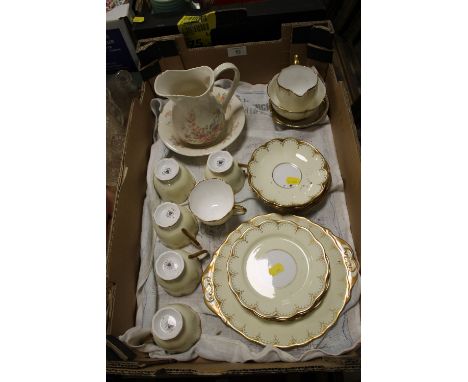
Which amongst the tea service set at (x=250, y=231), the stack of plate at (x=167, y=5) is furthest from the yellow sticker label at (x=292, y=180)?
the stack of plate at (x=167, y=5)

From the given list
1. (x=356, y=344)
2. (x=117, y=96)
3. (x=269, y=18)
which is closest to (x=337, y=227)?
(x=356, y=344)

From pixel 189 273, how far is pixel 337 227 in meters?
0.36

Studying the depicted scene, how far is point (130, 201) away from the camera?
0.85 meters

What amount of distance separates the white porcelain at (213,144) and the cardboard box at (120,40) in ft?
0.69

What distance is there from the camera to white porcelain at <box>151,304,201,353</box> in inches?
26.5

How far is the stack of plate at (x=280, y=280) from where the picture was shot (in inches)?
28.1

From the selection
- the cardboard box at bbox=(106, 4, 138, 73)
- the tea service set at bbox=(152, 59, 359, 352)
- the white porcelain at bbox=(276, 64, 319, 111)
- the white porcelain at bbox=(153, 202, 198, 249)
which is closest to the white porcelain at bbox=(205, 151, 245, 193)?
the tea service set at bbox=(152, 59, 359, 352)

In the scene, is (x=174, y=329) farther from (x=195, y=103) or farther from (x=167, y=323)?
(x=195, y=103)

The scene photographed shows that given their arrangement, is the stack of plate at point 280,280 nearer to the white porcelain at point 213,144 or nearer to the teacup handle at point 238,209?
the teacup handle at point 238,209

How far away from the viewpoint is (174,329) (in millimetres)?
674

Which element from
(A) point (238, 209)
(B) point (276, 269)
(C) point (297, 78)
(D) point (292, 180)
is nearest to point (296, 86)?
(C) point (297, 78)

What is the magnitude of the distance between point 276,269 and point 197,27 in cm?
66

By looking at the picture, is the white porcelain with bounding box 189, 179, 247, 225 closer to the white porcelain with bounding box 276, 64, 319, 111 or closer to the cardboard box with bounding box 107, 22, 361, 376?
the cardboard box with bounding box 107, 22, 361, 376

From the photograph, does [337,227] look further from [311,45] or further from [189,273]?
[311,45]
